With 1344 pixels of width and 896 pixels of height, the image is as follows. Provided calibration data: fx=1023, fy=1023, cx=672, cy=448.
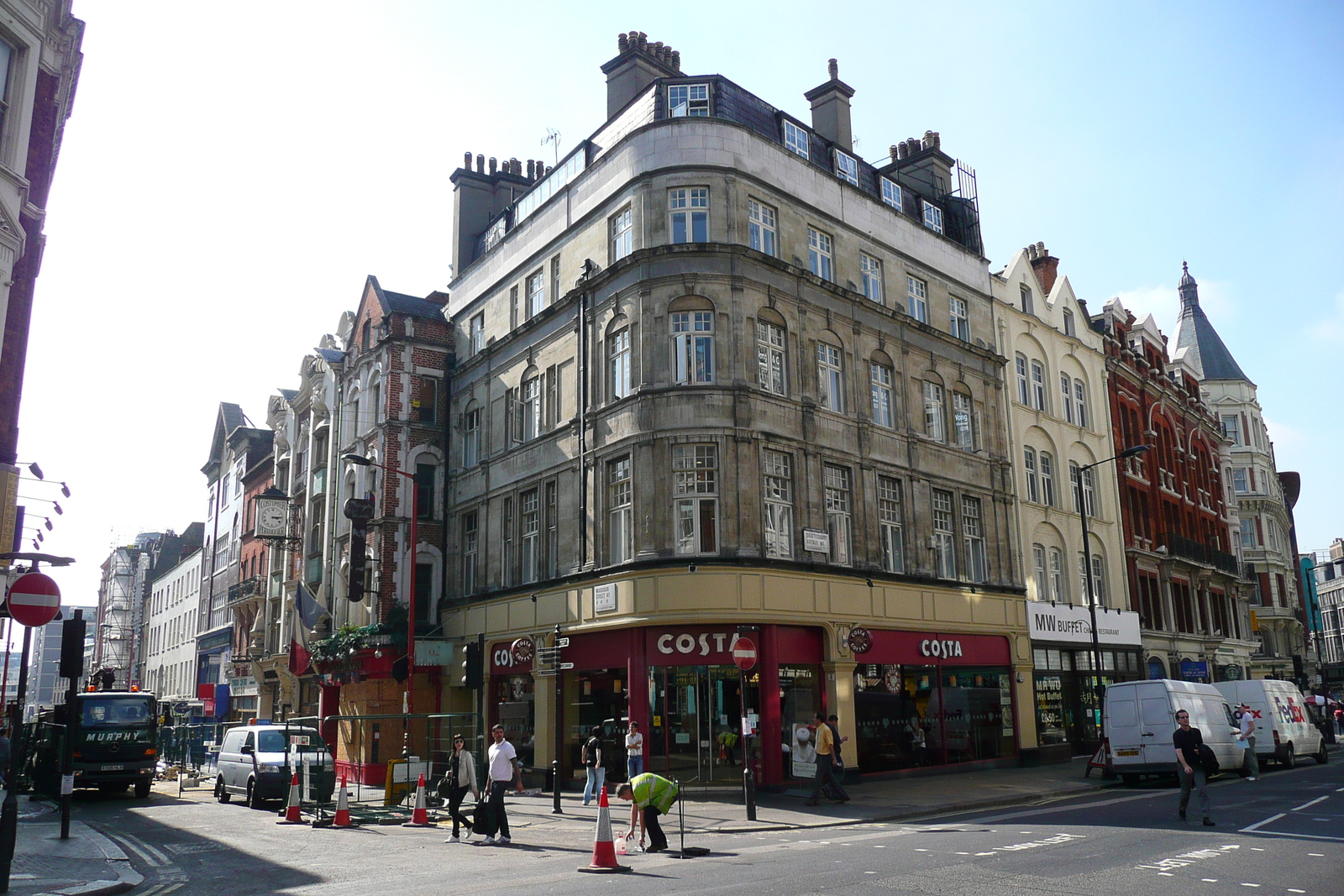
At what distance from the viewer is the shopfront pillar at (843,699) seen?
79.6 feet

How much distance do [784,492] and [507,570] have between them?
9.05 m

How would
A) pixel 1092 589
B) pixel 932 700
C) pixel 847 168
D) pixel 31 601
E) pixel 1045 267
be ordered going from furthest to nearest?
pixel 1045 267 < pixel 1092 589 < pixel 847 168 < pixel 932 700 < pixel 31 601

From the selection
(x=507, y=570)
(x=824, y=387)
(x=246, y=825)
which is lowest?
(x=246, y=825)

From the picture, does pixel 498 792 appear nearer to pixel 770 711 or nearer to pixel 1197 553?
pixel 770 711

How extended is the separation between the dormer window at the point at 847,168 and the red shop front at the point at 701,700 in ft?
44.0

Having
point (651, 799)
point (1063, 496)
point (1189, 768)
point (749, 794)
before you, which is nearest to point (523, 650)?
point (749, 794)

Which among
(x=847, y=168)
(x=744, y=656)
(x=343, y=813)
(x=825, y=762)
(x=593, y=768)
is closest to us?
(x=343, y=813)

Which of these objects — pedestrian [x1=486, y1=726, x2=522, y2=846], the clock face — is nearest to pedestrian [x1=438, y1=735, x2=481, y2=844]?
pedestrian [x1=486, y1=726, x2=522, y2=846]

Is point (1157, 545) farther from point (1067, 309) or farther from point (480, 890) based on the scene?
point (480, 890)

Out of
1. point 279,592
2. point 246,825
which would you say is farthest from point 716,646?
point 279,592

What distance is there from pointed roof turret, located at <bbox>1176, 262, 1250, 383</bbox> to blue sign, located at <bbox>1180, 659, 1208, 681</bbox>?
25325 millimetres

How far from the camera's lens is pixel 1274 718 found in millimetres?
28297

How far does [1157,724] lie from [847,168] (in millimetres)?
16896

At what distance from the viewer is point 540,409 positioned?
28.8 metres
